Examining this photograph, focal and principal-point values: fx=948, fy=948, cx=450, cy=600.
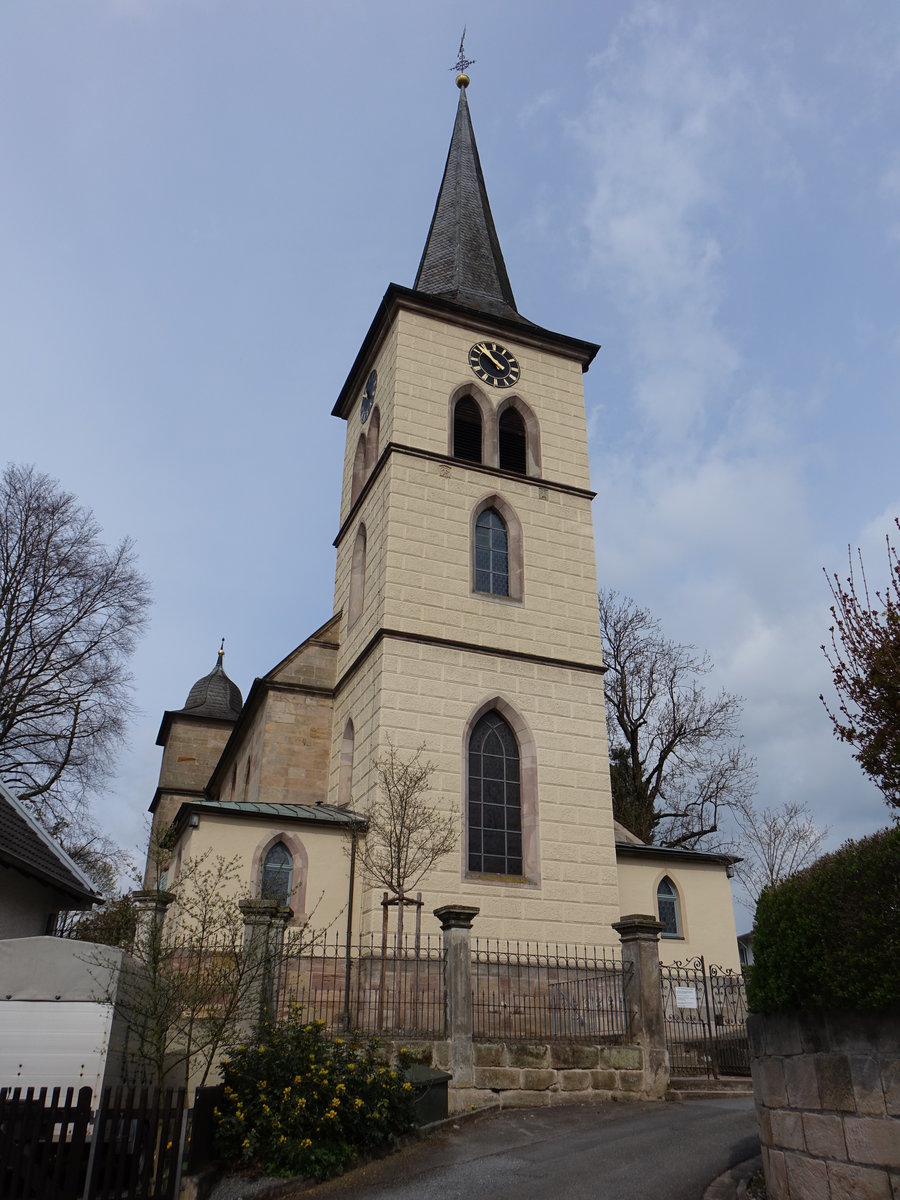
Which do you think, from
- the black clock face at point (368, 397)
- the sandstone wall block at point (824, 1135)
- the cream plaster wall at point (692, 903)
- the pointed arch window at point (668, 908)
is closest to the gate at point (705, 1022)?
the cream plaster wall at point (692, 903)

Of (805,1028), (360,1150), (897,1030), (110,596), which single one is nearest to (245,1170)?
(360,1150)

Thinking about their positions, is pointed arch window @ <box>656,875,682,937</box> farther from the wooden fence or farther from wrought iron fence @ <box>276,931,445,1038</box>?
the wooden fence

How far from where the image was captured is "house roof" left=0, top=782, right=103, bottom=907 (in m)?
12.8

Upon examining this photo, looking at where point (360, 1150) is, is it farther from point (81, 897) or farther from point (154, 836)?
point (81, 897)

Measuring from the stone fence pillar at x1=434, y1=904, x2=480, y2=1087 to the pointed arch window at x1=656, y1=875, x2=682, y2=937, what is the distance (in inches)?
299

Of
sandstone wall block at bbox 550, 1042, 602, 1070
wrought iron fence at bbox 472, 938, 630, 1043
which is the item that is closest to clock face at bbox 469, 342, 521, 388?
wrought iron fence at bbox 472, 938, 630, 1043

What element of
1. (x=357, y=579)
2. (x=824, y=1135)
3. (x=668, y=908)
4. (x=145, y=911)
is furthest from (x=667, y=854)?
(x=824, y=1135)

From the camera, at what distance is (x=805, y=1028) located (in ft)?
21.3

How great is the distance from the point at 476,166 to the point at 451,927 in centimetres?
2700

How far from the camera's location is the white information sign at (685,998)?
53.6ft

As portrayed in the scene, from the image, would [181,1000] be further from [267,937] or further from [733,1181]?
[733,1181]

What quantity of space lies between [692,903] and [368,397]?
46.9ft

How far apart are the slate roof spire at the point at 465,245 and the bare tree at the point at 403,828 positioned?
1216 centimetres

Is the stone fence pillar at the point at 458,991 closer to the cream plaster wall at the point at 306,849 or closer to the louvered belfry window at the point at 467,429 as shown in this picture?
the cream plaster wall at the point at 306,849
